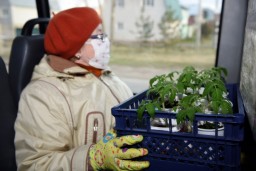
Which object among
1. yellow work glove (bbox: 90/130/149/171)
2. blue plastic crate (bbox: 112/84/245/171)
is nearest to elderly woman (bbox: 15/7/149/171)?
yellow work glove (bbox: 90/130/149/171)

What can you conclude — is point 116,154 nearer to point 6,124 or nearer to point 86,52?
point 86,52

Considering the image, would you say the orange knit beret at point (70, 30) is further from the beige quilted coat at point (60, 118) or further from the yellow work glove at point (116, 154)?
the yellow work glove at point (116, 154)

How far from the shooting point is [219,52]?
5.58 feet

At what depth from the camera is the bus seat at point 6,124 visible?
149 cm

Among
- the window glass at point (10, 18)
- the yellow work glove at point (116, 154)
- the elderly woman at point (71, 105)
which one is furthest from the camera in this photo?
the window glass at point (10, 18)

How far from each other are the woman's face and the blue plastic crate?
53 cm

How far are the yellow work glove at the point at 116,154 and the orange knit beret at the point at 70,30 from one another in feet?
1.71

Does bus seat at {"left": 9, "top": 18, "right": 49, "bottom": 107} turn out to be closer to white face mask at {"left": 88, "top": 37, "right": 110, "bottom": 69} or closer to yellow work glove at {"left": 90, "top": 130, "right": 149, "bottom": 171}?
white face mask at {"left": 88, "top": 37, "right": 110, "bottom": 69}

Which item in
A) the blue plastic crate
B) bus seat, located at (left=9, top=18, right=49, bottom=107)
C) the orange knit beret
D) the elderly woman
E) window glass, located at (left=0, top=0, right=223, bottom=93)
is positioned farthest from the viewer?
window glass, located at (left=0, top=0, right=223, bottom=93)

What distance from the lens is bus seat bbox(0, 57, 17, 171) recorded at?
1492 mm

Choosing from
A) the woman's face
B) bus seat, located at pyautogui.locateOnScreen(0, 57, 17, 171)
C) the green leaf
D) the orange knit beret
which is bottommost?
bus seat, located at pyautogui.locateOnScreen(0, 57, 17, 171)

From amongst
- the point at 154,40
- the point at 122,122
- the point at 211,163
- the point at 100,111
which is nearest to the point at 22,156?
the point at 100,111

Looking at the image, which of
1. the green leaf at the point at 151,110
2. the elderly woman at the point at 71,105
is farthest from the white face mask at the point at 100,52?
the green leaf at the point at 151,110

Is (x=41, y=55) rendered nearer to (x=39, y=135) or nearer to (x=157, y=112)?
(x=39, y=135)
